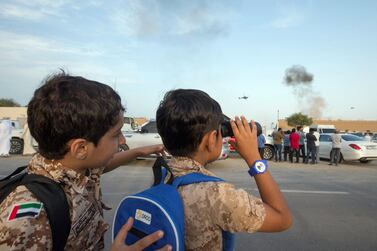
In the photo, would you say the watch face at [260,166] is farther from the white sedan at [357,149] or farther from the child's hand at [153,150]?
the white sedan at [357,149]

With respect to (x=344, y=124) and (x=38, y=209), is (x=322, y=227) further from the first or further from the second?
(x=344, y=124)

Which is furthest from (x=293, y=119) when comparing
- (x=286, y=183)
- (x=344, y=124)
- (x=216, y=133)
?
(x=216, y=133)

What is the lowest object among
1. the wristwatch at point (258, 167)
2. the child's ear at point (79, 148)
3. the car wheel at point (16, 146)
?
the car wheel at point (16, 146)

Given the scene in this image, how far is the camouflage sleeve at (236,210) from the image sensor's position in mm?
1617

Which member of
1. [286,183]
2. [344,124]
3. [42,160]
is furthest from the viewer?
[344,124]

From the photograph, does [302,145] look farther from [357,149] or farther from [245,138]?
[245,138]

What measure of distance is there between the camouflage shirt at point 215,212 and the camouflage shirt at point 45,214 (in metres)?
0.40

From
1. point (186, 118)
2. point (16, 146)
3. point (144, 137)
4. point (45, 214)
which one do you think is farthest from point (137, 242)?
point (16, 146)

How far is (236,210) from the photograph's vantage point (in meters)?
1.62

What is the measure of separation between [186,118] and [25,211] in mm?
767

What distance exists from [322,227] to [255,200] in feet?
15.3

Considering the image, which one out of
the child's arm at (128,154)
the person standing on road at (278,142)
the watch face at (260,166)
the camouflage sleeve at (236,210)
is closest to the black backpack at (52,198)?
the camouflage sleeve at (236,210)

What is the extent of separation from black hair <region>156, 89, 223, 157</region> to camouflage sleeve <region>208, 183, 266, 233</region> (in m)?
0.30

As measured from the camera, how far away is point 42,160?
5.24 ft
